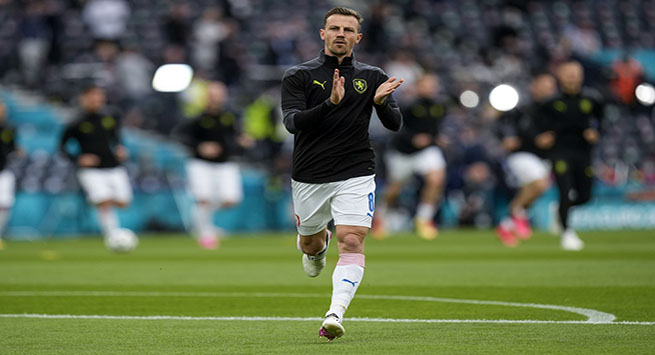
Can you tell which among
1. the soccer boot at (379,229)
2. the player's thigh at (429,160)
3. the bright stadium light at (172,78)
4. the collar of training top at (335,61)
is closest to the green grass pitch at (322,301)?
the collar of training top at (335,61)

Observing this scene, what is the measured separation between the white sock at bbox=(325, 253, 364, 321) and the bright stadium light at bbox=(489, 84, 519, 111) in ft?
70.6

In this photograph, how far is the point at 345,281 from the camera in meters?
7.06

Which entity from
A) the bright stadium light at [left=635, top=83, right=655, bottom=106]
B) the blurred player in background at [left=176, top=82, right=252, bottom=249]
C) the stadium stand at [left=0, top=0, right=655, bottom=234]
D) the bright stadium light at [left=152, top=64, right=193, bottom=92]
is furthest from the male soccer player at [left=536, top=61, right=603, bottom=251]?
the bright stadium light at [left=635, top=83, right=655, bottom=106]

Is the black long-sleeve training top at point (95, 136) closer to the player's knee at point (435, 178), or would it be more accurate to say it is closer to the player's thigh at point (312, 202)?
the player's knee at point (435, 178)

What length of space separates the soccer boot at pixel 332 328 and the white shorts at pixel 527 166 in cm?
1288

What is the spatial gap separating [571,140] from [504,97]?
463 inches

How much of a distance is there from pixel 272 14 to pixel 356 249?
78.6 ft

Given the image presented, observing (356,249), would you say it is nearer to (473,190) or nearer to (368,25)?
(473,190)

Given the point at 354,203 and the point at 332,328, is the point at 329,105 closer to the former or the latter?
the point at 354,203

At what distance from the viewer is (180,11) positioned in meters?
28.4

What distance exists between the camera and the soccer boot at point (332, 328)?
6.66 meters

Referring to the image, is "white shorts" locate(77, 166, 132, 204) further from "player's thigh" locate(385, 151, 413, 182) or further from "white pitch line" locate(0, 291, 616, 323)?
"white pitch line" locate(0, 291, 616, 323)

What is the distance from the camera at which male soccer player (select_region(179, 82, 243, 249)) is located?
19.2 metres

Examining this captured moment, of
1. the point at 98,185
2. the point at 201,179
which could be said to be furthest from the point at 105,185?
the point at 201,179
